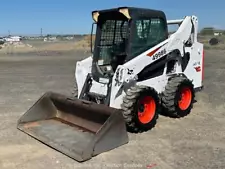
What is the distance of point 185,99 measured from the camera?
755 cm

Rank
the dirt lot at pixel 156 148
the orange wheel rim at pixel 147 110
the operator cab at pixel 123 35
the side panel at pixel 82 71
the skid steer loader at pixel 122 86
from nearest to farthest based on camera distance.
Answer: the dirt lot at pixel 156 148, the skid steer loader at pixel 122 86, the orange wheel rim at pixel 147 110, the operator cab at pixel 123 35, the side panel at pixel 82 71

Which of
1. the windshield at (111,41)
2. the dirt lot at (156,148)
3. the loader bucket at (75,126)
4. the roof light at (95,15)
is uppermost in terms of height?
the roof light at (95,15)

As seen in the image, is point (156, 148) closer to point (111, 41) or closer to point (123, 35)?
point (123, 35)

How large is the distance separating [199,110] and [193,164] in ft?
10.9

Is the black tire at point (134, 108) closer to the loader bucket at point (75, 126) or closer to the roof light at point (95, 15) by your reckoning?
the loader bucket at point (75, 126)

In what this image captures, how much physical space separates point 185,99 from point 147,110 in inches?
59.8

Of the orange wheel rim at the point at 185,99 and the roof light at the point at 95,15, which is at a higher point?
the roof light at the point at 95,15

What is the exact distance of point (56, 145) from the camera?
549 cm

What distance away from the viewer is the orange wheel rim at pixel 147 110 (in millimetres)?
6250

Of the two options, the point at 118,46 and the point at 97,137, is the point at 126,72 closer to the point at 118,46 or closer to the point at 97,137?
the point at 118,46

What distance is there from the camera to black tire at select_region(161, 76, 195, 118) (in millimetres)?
6961

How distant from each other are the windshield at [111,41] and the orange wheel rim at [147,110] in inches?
45.9

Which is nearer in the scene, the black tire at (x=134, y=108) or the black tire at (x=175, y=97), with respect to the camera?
the black tire at (x=134, y=108)

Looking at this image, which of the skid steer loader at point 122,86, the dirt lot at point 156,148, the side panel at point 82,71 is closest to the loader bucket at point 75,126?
the skid steer loader at point 122,86
